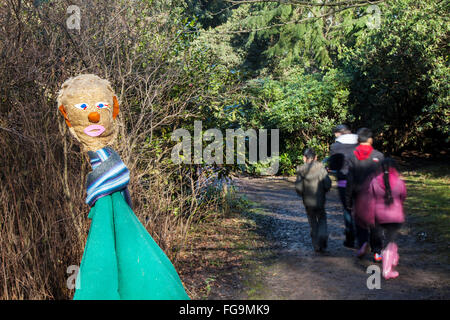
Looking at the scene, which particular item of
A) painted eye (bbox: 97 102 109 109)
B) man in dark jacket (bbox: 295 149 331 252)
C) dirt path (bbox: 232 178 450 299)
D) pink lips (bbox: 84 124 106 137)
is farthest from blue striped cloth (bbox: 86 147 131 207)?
man in dark jacket (bbox: 295 149 331 252)

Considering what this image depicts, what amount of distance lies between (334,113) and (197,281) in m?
10.3

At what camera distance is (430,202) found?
9469 millimetres

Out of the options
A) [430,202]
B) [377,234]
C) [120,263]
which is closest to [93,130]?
[120,263]

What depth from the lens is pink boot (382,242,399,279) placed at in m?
4.95

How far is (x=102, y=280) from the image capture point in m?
2.49

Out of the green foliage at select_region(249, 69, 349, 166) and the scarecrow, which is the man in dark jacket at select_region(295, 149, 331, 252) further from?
the green foliage at select_region(249, 69, 349, 166)

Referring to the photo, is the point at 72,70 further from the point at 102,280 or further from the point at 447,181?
the point at 447,181

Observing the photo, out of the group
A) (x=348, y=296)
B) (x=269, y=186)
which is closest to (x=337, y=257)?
(x=348, y=296)

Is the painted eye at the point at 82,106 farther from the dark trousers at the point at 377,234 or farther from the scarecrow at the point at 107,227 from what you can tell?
the dark trousers at the point at 377,234

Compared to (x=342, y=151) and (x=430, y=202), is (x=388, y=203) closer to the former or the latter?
(x=342, y=151)

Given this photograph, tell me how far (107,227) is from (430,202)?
8508 millimetres

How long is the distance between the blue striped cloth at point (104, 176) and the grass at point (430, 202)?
5.27 m

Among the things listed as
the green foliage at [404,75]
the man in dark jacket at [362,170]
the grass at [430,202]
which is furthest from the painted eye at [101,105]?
the green foliage at [404,75]

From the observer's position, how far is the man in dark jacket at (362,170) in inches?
187
